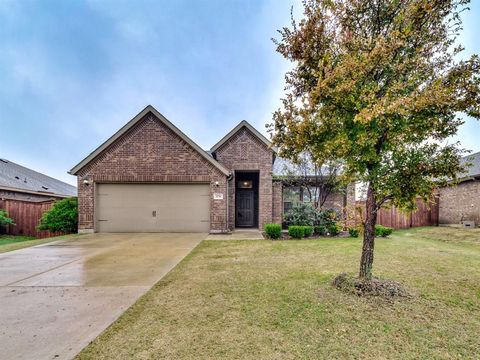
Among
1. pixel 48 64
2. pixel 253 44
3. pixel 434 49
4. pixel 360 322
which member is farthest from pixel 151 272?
pixel 48 64

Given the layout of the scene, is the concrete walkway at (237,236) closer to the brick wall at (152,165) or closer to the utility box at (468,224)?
the brick wall at (152,165)

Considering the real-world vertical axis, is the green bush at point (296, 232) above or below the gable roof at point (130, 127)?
below

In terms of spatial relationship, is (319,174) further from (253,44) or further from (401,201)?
(253,44)

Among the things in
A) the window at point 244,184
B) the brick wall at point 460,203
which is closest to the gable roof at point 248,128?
the window at point 244,184

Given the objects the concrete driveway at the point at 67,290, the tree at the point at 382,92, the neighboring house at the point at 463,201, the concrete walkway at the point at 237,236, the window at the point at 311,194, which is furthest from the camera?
the window at the point at 311,194

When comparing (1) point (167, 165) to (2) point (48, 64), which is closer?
(1) point (167, 165)

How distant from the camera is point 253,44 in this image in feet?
64.6

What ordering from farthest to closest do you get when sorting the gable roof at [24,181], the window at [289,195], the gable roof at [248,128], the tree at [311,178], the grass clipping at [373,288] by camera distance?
the gable roof at [24,181] → the window at [289,195] → the gable roof at [248,128] → the tree at [311,178] → the grass clipping at [373,288]

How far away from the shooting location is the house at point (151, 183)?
11.1m

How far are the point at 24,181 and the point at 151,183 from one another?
43.8ft

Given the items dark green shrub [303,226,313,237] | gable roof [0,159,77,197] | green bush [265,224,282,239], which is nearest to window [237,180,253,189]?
A: green bush [265,224,282,239]

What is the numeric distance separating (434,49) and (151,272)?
6.76 m

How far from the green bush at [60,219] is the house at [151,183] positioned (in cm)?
72

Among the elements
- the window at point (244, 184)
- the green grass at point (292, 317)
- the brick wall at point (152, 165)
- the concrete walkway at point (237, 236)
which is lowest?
the concrete walkway at point (237, 236)
